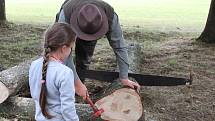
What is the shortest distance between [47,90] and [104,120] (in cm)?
184

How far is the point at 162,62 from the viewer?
32.4 feet

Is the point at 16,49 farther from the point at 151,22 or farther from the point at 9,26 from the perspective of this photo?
the point at 151,22

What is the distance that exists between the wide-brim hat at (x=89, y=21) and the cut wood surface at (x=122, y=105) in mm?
720

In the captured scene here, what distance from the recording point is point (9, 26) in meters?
14.6

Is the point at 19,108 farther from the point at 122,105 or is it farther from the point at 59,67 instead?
the point at 59,67

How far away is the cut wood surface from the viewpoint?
5359 mm

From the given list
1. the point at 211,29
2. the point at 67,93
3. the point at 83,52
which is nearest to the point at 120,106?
the point at 83,52

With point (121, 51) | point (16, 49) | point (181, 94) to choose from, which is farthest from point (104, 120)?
point (16, 49)

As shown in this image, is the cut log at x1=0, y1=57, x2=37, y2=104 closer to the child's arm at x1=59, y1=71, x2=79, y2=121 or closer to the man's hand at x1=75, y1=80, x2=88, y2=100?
the man's hand at x1=75, y1=80, x2=88, y2=100

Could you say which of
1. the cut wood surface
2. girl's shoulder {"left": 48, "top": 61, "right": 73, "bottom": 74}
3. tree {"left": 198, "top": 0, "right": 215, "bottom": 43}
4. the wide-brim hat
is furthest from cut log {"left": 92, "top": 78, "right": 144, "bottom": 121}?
tree {"left": 198, "top": 0, "right": 215, "bottom": 43}

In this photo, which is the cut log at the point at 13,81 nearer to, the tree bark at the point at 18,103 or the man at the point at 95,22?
the tree bark at the point at 18,103

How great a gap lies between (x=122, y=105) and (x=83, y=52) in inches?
57.7

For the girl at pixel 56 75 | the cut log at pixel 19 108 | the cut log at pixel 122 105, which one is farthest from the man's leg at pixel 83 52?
the girl at pixel 56 75

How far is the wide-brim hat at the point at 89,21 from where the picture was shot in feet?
17.1
